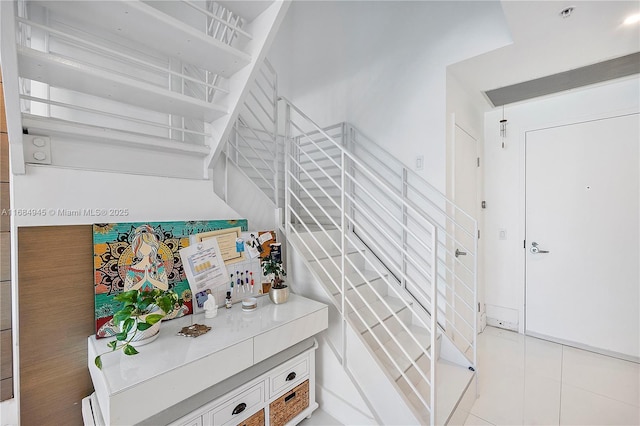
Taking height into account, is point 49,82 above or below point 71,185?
above

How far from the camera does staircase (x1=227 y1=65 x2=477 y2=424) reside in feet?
5.04

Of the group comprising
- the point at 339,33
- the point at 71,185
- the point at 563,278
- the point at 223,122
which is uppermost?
the point at 339,33

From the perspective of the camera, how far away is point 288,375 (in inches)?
62.1

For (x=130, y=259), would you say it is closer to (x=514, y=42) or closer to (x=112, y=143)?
(x=112, y=143)

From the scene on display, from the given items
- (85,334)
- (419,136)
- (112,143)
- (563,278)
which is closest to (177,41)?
(112,143)

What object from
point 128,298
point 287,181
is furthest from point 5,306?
point 287,181

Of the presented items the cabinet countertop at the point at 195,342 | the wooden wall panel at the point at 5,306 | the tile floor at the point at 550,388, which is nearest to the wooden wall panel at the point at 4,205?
the wooden wall panel at the point at 5,306

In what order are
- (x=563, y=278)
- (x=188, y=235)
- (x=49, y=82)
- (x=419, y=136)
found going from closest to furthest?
(x=49, y=82)
(x=188, y=235)
(x=419, y=136)
(x=563, y=278)

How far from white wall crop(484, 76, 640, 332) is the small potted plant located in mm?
2632

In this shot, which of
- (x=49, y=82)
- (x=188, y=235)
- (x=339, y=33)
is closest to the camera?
(x=49, y=82)

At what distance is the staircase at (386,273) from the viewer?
154cm

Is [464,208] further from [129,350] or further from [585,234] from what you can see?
[129,350]

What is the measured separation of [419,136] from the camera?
2.40 meters

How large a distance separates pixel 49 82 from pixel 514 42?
108 inches
